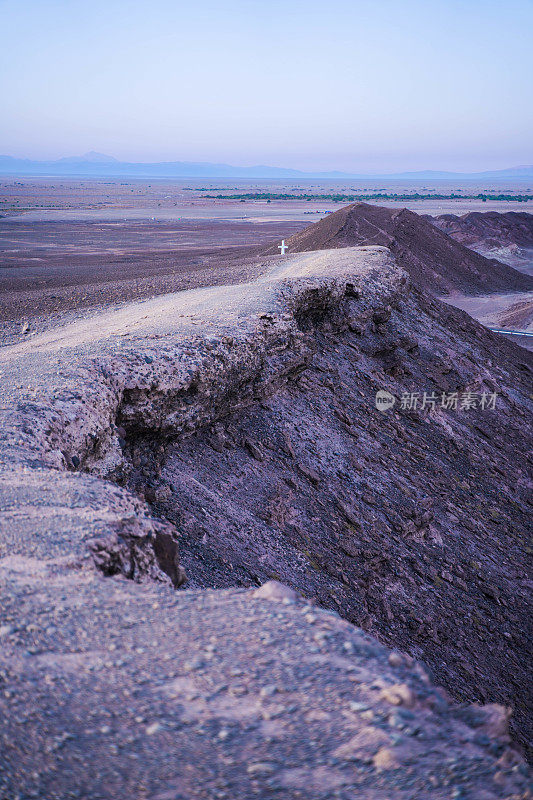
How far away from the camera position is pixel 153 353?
284 inches

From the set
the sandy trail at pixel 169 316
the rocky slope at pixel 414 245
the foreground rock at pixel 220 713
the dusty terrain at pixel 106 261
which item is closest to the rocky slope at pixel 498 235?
the rocky slope at pixel 414 245

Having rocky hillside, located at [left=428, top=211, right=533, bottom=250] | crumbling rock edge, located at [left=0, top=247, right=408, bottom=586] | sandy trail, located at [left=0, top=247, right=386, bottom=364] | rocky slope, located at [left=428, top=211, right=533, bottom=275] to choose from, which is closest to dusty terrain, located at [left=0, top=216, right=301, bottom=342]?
sandy trail, located at [left=0, top=247, right=386, bottom=364]

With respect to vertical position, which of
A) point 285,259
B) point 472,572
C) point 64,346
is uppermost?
point 285,259

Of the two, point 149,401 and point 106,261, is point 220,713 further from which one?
point 106,261

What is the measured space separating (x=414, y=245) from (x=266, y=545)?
2940 centimetres

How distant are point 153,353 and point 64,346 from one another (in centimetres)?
157

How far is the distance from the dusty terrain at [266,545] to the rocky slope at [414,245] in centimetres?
1469

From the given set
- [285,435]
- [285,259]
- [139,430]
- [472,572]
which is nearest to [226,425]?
[285,435]

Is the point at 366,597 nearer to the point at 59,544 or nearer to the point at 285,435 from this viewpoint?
the point at 285,435

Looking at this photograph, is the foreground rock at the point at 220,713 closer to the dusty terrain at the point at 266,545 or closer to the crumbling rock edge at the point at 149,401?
the dusty terrain at the point at 266,545

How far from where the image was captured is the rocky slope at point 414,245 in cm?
2998

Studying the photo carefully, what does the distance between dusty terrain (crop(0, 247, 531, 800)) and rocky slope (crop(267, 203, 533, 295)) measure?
14686 millimetres

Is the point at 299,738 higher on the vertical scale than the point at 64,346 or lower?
lower

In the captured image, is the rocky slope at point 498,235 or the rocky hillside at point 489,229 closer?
the rocky slope at point 498,235
